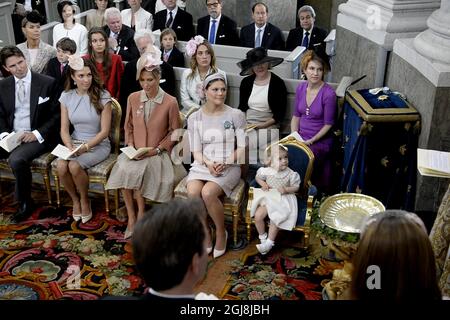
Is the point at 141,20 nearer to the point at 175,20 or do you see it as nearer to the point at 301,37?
the point at 175,20

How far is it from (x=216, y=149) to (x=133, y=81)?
5.00ft

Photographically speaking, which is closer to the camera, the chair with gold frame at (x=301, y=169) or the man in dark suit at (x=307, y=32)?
the chair with gold frame at (x=301, y=169)

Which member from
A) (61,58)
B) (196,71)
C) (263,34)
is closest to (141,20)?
(263,34)

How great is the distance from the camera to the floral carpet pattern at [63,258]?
391cm

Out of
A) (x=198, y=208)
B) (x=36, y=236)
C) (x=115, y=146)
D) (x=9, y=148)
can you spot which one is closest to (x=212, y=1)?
(x=115, y=146)

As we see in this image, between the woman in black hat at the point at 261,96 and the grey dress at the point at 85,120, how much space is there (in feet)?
4.20

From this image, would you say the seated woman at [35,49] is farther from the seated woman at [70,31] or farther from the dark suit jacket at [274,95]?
the dark suit jacket at [274,95]

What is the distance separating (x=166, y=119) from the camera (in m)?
4.66

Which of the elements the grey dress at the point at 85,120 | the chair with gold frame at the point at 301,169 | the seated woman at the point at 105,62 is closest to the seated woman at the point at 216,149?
the chair with gold frame at the point at 301,169

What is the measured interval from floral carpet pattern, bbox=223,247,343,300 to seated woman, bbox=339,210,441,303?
6.44 ft

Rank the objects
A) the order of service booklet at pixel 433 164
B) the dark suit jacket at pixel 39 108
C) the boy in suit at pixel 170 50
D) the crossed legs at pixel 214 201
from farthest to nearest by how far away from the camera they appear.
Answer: the boy in suit at pixel 170 50 → the dark suit jacket at pixel 39 108 → the crossed legs at pixel 214 201 → the order of service booklet at pixel 433 164

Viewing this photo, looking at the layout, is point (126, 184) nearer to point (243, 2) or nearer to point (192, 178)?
point (192, 178)

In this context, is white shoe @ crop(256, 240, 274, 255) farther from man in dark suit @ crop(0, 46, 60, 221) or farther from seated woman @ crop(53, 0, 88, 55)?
seated woman @ crop(53, 0, 88, 55)
